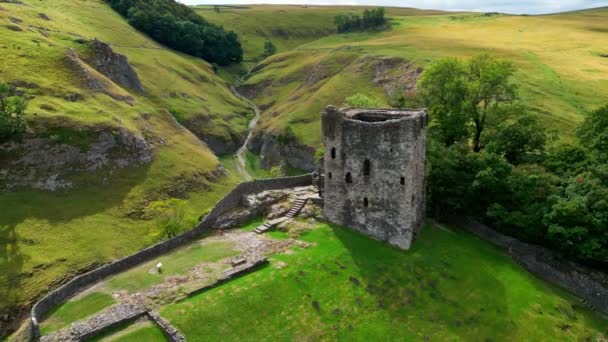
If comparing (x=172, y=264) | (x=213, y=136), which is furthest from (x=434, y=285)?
(x=213, y=136)

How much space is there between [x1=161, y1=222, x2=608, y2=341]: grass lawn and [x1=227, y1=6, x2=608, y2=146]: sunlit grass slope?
4013cm

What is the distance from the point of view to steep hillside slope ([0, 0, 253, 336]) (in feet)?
160

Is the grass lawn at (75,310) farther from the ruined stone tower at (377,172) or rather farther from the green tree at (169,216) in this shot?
the ruined stone tower at (377,172)

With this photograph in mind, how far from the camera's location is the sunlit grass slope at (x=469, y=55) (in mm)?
82375

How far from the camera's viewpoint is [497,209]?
4409cm

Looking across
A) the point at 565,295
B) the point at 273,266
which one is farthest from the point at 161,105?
the point at 565,295

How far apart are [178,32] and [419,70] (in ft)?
291

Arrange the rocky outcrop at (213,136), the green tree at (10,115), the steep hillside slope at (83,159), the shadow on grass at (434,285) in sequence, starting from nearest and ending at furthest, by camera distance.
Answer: the shadow on grass at (434,285) → the steep hillside slope at (83,159) → the green tree at (10,115) → the rocky outcrop at (213,136)

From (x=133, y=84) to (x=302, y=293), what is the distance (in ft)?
Answer: 255

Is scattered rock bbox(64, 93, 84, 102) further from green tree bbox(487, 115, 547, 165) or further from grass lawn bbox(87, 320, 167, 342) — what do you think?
green tree bbox(487, 115, 547, 165)

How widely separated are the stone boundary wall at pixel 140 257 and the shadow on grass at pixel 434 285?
35.3 ft

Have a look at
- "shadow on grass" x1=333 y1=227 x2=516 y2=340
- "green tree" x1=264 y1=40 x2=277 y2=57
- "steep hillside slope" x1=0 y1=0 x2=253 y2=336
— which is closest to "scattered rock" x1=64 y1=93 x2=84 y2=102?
"steep hillside slope" x1=0 y1=0 x2=253 y2=336

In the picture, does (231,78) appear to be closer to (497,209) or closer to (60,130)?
(60,130)

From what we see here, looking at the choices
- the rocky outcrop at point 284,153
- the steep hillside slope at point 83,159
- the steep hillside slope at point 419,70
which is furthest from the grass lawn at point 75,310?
the rocky outcrop at point 284,153
